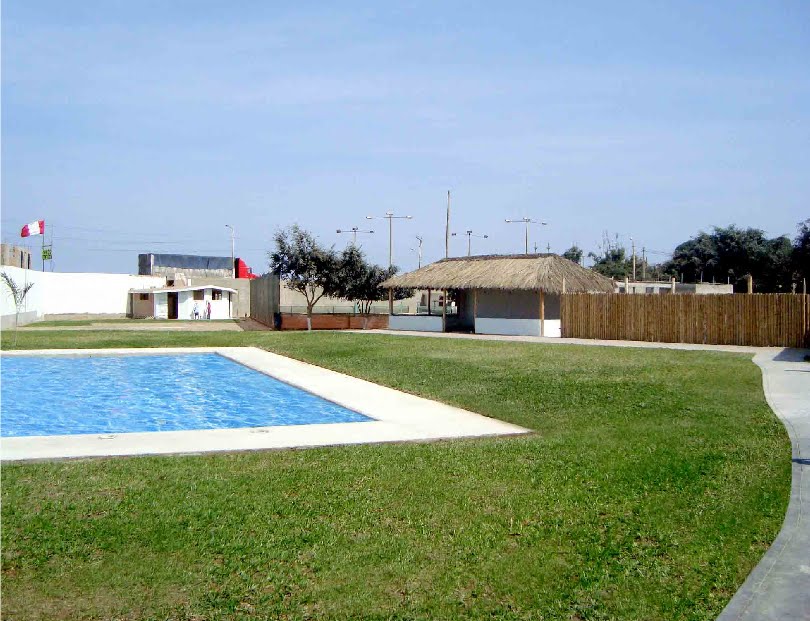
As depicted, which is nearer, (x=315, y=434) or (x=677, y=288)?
(x=315, y=434)

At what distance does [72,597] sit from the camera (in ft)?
17.2

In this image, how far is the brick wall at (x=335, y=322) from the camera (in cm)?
4375

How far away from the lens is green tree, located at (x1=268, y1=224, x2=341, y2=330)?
43031 millimetres

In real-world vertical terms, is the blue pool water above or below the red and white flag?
below

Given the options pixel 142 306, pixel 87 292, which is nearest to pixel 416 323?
pixel 142 306

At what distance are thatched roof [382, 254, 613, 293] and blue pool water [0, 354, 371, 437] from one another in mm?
15159

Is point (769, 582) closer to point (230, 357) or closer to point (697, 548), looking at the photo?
point (697, 548)

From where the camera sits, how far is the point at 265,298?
157 ft

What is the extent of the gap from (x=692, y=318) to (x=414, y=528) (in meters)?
25.9

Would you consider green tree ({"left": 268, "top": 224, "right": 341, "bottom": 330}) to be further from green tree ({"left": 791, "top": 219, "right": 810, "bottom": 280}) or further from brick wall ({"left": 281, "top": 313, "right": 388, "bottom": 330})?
green tree ({"left": 791, "top": 219, "right": 810, "bottom": 280})

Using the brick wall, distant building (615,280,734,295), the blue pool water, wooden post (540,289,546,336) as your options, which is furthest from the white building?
the blue pool water

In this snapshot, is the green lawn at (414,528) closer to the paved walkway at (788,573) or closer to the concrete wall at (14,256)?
the paved walkway at (788,573)

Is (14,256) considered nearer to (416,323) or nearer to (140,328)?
(140,328)

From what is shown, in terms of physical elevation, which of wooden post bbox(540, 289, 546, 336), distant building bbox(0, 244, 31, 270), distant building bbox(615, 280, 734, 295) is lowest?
wooden post bbox(540, 289, 546, 336)
